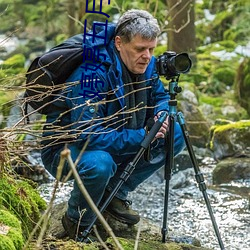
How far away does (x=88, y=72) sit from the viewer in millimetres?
3482

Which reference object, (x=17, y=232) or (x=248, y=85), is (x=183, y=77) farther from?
(x=17, y=232)

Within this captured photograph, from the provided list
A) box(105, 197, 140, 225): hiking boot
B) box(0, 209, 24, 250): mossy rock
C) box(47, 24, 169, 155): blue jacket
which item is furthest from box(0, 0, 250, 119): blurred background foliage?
box(0, 209, 24, 250): mossy rock

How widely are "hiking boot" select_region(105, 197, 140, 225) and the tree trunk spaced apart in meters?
6.72

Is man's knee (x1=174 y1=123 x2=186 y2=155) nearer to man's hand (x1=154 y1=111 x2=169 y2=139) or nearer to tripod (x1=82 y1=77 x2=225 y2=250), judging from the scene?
→ tripod (x1=82 y1=77 x2=225 y2=250)

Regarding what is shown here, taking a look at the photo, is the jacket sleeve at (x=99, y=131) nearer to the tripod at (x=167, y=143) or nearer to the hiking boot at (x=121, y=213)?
the tripod at (x=167, y=143)

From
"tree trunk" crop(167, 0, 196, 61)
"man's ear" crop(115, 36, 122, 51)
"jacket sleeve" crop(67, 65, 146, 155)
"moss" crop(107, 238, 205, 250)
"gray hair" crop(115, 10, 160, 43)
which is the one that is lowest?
"moss" crop(107, 238, 205, 250)

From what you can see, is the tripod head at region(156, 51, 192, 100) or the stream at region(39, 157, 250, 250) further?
the stream at region(39, 157, 250, 250)

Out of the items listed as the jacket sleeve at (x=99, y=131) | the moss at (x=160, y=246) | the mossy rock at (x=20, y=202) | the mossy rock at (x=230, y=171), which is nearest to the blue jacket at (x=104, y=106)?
the jacket sleeve at (x=99, y=131)

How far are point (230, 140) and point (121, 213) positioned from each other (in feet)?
11.5

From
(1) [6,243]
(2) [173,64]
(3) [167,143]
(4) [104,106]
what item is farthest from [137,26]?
(1) [6,243]

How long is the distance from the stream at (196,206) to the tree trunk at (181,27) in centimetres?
422

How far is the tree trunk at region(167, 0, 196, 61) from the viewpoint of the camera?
34.6 feet

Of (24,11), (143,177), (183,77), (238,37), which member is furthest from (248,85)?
(24,11)

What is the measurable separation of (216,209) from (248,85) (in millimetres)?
4369
